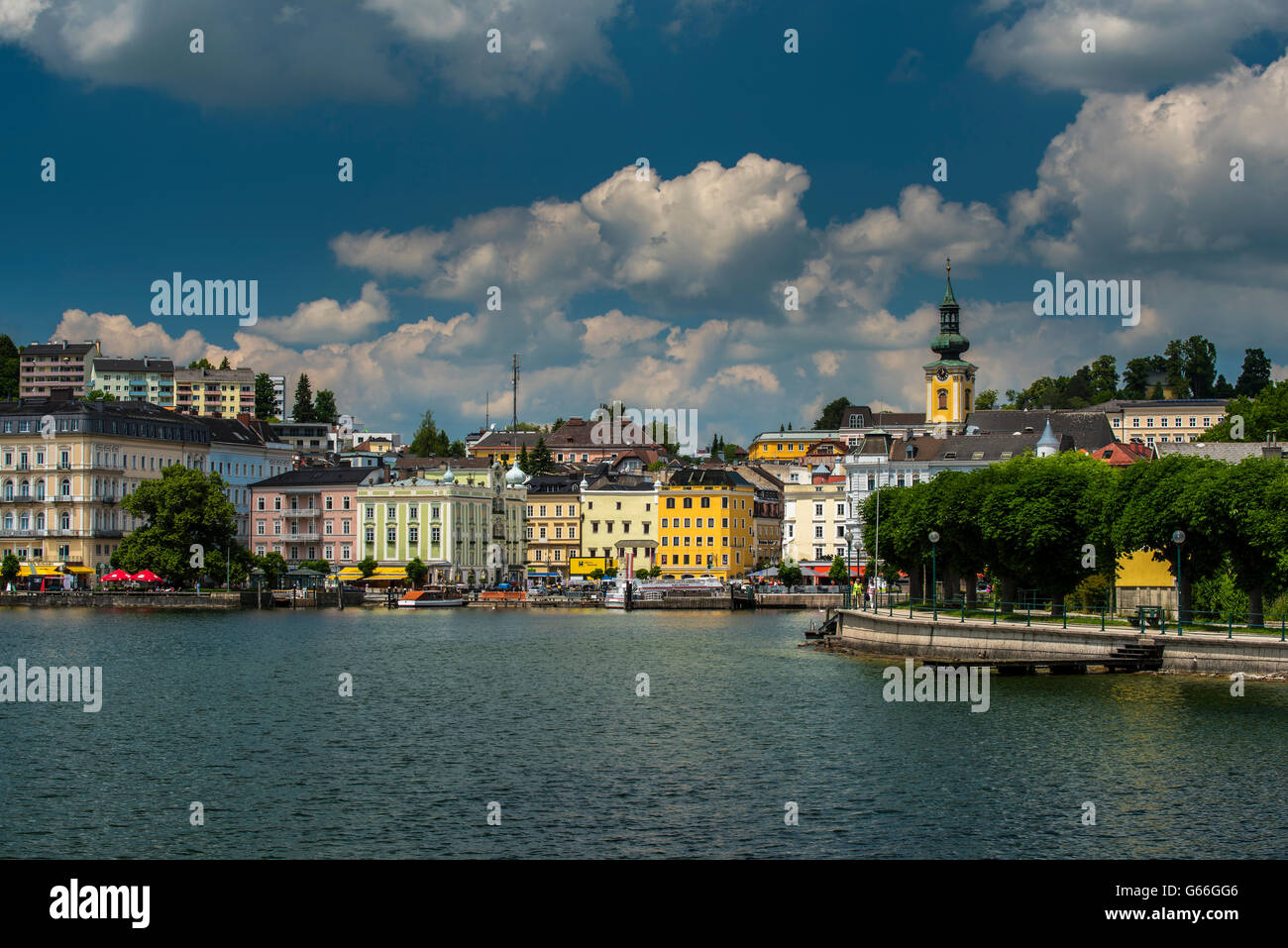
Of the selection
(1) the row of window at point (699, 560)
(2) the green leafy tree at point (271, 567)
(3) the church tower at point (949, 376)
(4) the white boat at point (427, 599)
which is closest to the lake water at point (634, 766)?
(4) the white boat at point (427, 599)

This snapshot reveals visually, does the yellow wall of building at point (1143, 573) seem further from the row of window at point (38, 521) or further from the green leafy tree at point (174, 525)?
the row of window at point (38, 521)

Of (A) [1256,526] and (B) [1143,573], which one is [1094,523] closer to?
(A) [1256,526]

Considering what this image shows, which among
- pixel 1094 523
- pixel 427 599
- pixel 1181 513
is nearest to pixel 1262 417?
pixel 427 599

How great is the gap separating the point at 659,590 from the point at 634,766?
9841 cm

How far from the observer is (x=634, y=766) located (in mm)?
38281

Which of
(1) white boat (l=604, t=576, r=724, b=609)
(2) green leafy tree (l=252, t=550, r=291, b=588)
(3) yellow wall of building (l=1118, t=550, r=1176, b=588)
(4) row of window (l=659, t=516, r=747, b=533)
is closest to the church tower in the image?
(4) row of window (l=659, t=516, r=747, b=533)

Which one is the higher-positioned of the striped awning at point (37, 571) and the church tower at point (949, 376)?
the church tower at point (949, 376)

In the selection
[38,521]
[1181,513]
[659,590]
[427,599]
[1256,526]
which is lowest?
[427,599]

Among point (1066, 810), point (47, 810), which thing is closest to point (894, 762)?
point (1066, 810)

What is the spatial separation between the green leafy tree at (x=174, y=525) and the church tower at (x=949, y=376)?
317 ft

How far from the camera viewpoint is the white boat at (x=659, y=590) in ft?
440

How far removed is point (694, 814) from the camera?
32.0 m

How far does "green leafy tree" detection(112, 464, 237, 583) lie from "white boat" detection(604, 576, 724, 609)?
3418cm
